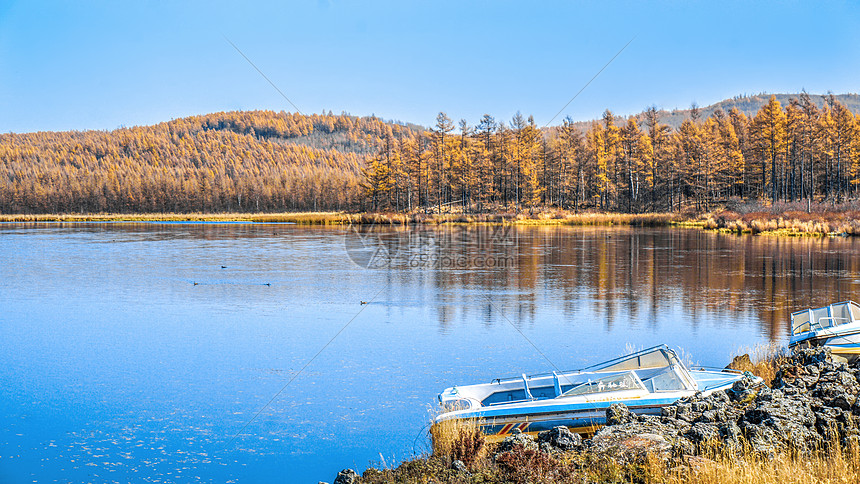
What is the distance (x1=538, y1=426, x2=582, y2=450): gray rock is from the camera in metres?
7.75

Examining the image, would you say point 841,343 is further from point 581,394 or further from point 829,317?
point 581,394

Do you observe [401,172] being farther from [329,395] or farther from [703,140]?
[329,395]

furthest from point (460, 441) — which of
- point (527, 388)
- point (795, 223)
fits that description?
point (795, 223)

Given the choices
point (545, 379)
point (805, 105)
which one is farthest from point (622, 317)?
point (805, 105)

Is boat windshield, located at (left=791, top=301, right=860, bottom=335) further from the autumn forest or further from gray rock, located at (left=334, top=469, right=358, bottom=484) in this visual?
the autumn forest

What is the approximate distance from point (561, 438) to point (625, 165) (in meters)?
83.0

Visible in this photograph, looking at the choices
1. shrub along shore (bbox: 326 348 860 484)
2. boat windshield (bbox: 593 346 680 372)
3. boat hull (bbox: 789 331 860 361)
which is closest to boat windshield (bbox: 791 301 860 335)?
boat hull (bbox: 789 331 860 361)

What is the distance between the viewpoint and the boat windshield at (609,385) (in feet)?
30.3

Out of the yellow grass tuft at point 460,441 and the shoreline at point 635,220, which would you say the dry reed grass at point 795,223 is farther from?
the yellow grass tuft at point 460,441

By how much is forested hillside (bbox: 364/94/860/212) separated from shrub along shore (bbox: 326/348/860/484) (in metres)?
70.8

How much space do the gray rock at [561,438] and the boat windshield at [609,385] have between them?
42.1 inches

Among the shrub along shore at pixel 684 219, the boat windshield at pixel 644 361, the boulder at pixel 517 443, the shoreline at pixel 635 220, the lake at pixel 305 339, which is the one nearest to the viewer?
the boulder at pixel 517 443

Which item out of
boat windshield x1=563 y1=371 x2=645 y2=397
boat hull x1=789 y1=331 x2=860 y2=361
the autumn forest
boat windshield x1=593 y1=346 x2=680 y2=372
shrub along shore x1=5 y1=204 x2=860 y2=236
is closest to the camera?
boat windshield x1=563 y1=371 x2=645 y2=397

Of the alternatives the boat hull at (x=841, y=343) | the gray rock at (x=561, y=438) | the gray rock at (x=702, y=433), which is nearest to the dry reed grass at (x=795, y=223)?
the boat hull at (x=841, y=343)
